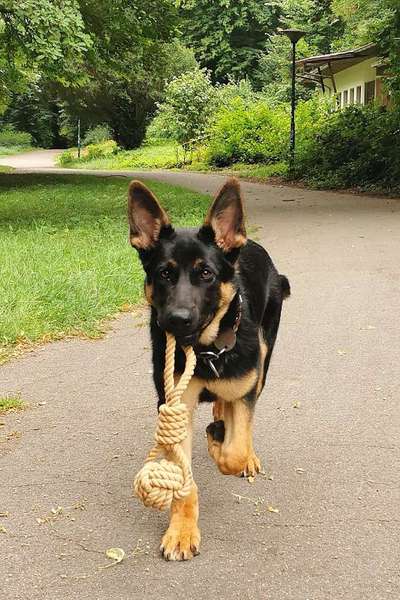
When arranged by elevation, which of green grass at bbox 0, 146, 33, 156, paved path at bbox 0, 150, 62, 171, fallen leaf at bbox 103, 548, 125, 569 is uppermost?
fallen leaf at bbox 103, 548, 125, 569

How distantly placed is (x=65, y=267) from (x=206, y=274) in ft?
19.6

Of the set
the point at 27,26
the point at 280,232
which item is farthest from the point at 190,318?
the point at 27,26

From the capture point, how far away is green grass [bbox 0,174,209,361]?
699cm

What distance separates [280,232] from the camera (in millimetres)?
13570

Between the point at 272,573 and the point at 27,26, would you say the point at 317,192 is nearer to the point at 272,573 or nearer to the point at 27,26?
the point at 27,26

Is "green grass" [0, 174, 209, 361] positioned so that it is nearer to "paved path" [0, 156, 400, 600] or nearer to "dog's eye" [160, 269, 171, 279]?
"paved path" [0, 156, 400, 600]

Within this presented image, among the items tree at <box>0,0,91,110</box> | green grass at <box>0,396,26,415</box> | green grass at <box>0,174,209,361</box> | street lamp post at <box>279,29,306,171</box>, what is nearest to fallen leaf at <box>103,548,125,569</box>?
green grass at <box>0,396,26,415</box>

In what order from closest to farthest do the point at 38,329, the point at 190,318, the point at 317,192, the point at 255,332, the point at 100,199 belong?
1. the point at 190,318
2. the point at 255,332
3. the point at 38,329
4. the point at 100,199
5. the point at 317,192

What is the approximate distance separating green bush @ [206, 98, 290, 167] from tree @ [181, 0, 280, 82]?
770 inches

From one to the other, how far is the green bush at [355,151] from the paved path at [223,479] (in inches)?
571

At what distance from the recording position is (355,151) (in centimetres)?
2270

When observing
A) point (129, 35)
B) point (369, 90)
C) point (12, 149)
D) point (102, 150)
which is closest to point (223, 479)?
point (129, 35)

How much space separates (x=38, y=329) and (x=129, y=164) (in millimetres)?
33614

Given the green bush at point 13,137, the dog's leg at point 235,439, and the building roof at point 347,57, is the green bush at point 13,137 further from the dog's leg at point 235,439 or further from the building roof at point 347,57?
the dog's leg at point 235,439
